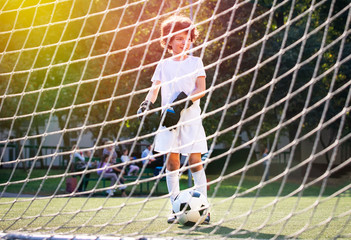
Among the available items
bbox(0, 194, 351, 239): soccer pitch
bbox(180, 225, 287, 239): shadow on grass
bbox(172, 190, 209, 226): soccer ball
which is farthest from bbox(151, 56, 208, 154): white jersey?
bbox(180, 225, 287, 239): shadow on grass

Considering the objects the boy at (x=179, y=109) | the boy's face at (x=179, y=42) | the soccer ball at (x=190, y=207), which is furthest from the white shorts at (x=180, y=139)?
the boy's face at (x=179, y=42)

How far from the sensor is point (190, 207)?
390 cm

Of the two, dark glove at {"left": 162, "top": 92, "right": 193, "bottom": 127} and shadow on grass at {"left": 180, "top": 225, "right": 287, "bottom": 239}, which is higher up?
dark glove at {"left": 162, "top": 92, "right": 193, "bottom": 127}

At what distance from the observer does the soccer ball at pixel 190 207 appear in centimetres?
387

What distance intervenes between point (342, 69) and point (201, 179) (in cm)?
1269

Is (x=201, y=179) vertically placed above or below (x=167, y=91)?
below

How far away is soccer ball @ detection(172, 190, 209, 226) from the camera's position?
3.87m

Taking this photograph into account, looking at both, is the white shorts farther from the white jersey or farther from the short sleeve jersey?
the short sleeve jersey

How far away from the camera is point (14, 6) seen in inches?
495

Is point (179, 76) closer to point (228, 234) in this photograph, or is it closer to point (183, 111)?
point (183, 111)

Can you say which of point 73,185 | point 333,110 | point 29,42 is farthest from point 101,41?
point 333,110

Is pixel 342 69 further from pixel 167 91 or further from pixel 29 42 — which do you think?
pixel 167 91

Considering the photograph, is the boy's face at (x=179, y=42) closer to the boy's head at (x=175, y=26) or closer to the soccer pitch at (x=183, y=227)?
the boy's head at (x=175, y=26)

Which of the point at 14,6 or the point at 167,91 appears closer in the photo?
the point at 167,91
